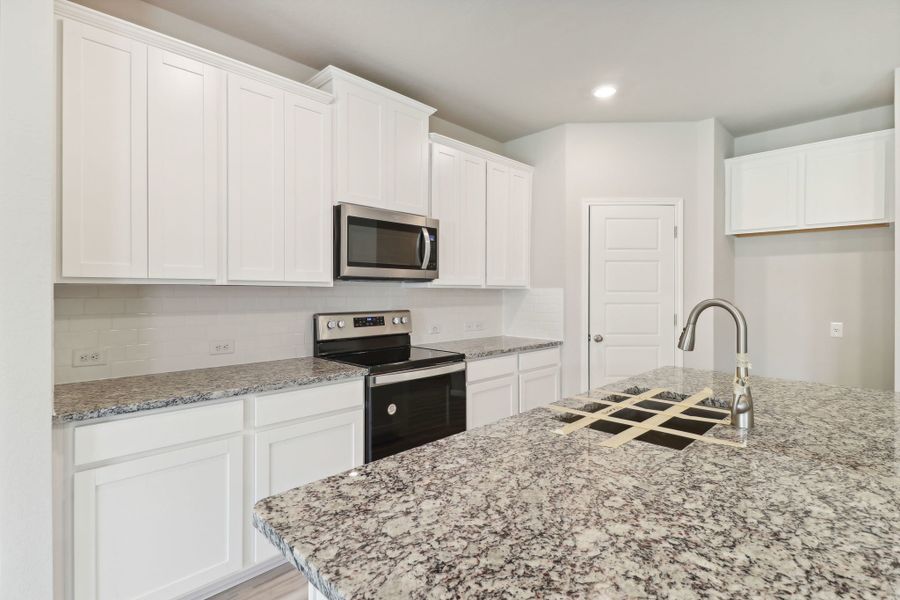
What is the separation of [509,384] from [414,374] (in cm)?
101

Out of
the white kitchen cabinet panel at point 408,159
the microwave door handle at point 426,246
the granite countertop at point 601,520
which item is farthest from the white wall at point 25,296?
the microwave door handle at point 426,246

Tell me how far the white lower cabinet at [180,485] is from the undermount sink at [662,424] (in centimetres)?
127

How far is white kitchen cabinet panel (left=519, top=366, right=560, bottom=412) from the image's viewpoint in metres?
3.43

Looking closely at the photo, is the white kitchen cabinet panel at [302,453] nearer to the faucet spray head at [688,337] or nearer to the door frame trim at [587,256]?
the faucet spray head at [688,337]

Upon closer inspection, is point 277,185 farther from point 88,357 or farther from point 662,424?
point 662,424

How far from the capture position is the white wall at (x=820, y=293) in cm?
328

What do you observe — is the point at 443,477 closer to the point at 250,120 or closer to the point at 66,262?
the point at 66,262

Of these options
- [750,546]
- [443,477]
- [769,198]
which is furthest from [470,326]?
[750,546]

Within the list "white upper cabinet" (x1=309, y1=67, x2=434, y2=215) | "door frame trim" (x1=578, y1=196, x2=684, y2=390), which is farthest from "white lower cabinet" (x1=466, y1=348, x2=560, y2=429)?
"white upper cabinet" (x1=309, y1=67, x2=434, y2=215)

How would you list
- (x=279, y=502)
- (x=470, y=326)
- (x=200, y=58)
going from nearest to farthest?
1. (x=279, y=502)
2. (x=200, y=58)
3. (x=470, y=326)

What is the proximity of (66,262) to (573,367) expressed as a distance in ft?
10.8

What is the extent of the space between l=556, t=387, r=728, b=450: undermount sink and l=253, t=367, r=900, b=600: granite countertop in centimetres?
6

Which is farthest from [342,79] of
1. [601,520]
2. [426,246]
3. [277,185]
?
[601,520]

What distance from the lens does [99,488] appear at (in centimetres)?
157
